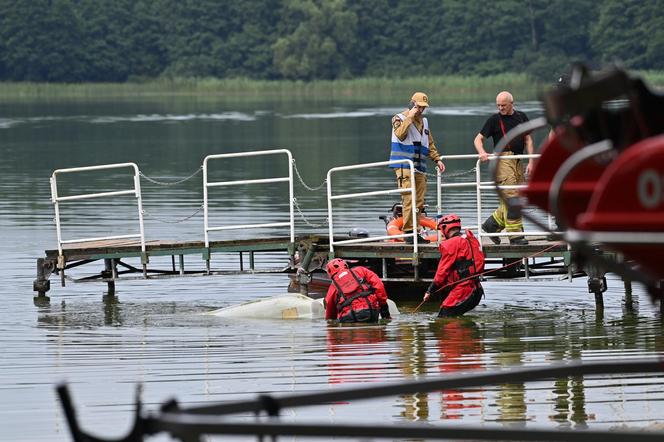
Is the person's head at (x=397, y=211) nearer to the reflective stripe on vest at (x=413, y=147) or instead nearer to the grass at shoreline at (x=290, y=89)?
the reflective stripe on vest at (x=413, y=147)

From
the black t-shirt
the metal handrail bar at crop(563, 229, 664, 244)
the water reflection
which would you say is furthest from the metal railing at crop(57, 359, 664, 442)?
the black t-shirt

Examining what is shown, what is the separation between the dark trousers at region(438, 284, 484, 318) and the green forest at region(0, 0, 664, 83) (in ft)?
293

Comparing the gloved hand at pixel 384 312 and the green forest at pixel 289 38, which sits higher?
the green forest at pixel 289 38

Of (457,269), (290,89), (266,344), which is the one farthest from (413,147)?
(290,89)

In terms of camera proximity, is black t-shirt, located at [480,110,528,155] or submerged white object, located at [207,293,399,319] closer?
submerged white object, located at [207,293,399,319]

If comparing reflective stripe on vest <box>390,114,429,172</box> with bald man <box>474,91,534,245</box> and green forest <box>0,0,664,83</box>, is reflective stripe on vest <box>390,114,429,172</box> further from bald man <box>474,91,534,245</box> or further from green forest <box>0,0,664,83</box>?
green forest <box>0,0,664,83</box>

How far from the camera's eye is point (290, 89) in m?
108

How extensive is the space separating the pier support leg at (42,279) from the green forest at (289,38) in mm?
87934

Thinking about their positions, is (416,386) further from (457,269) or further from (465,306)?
(465,306)

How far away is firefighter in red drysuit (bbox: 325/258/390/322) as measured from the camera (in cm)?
1478

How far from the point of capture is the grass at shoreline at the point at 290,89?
94.2 metres

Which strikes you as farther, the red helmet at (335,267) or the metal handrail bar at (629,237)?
the red helmet at (335,267)

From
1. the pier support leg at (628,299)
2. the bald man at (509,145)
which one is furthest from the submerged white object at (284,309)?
the pier support leg at (628,299)

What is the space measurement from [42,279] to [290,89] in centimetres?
9040
